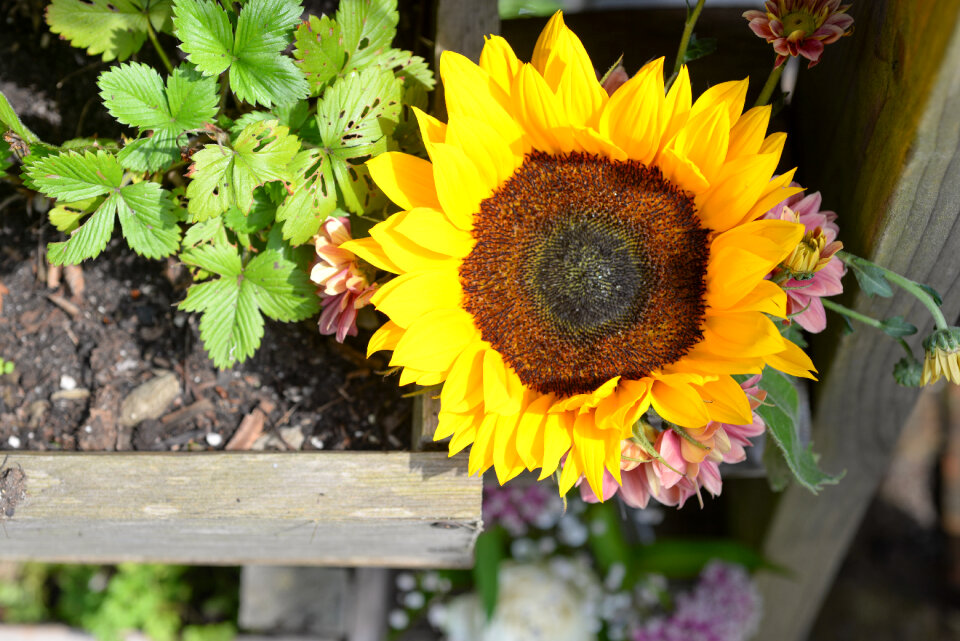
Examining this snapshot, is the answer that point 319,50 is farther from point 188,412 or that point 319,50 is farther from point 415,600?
point 415,600

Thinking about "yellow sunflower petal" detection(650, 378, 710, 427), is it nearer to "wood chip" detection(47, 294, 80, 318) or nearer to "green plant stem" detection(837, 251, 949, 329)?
"green plant stem" detection(837, 251, 949, 329)

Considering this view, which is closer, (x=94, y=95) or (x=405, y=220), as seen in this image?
(x=405, y=220)

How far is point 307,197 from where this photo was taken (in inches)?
36.1

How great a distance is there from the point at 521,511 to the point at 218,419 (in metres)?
0.71

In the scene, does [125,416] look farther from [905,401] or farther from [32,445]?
[905,401]

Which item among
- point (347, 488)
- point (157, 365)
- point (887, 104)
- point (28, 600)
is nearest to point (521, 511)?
point (347, 488)

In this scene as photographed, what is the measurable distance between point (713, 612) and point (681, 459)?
34.6 inches

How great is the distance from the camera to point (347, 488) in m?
1.01

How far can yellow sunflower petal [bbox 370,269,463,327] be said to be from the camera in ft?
2.79

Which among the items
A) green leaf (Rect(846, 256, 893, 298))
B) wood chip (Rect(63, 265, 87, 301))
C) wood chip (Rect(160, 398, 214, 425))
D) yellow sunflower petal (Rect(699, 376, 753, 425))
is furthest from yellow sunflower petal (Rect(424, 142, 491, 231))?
wood chip (Rect(63, 265, 87, 301))

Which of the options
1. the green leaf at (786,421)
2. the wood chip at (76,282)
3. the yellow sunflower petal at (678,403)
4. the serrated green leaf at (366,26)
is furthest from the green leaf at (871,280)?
the wood chip at (76,282)

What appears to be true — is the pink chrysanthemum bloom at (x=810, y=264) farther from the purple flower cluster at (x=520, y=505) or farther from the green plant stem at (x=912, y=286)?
the purple flower cluster at (x=520, y=505)

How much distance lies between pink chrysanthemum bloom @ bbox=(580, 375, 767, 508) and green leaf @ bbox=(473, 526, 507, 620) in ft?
1.94

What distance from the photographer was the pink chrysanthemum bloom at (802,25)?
805mm
